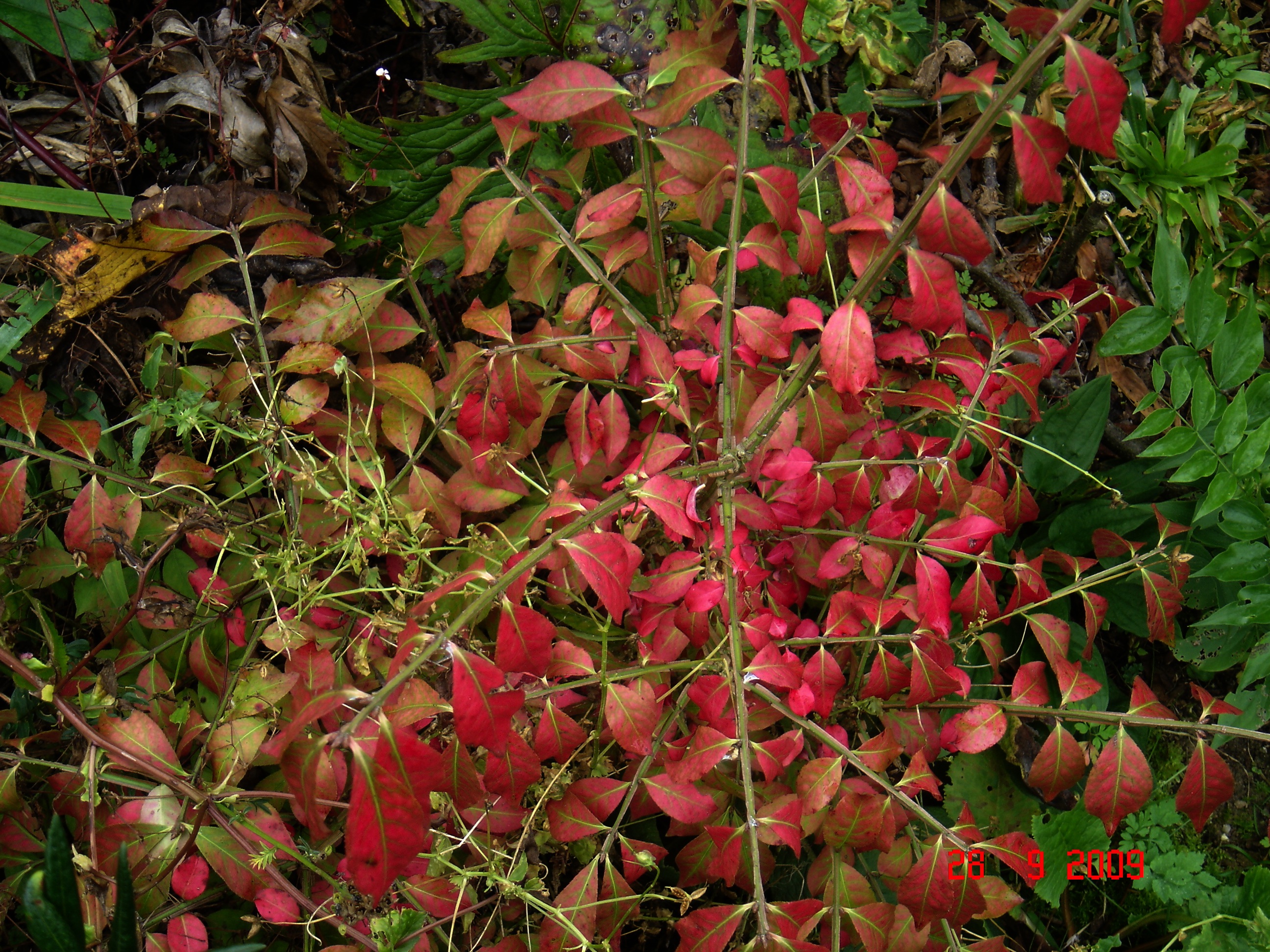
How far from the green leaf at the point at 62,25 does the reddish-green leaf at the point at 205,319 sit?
68cm

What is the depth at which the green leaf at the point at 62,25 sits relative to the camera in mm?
1695

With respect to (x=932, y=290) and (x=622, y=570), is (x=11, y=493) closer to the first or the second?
(x=622, y=570)

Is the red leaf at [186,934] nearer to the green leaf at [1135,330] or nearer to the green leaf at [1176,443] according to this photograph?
the green leaf at [1176,443]

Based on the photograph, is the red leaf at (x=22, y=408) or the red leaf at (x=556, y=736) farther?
the red leaf at (x=22, y=408)

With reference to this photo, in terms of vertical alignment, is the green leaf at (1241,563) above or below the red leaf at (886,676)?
above

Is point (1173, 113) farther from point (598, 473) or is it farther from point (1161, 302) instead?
point (598, 473)

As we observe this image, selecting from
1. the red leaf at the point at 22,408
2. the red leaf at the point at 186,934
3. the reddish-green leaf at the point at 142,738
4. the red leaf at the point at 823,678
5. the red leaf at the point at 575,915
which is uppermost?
the red leaf at the point at 22,408

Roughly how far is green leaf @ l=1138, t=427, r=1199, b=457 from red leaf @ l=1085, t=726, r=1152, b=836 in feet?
1.74

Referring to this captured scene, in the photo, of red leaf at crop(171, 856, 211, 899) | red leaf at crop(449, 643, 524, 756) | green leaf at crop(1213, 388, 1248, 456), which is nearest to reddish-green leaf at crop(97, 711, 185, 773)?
red leaf at crop(171, 856, 211, 899)

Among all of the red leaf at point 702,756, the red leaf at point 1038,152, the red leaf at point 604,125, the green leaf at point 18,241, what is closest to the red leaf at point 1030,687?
the red leaf at point 702,756

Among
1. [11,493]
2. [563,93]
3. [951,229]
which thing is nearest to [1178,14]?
[951,229]

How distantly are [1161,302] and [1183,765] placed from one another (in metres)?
1.03

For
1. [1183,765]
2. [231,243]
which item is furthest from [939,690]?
[231,243]

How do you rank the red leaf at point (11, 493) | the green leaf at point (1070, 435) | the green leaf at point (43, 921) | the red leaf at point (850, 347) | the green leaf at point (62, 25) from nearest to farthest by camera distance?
the green leaf at point (43, 921)
the red leaf at point (850, 347)
the red leaf at point (11, 493)
the green leaf at point (62, 25)
the green leaf at point (1070, 435)
